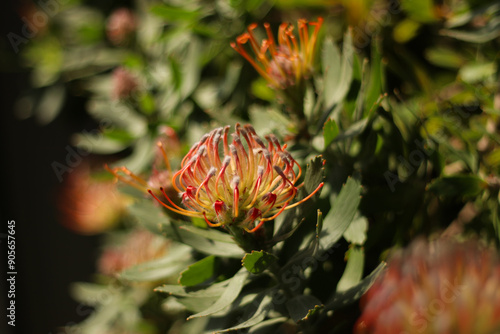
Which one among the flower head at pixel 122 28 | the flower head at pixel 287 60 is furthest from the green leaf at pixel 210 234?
the flower head at pixel 122 28

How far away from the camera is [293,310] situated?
50 cm

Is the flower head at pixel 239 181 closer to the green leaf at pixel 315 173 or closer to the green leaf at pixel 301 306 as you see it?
the green leaf at pixel 315 173

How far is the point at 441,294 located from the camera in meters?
0.35

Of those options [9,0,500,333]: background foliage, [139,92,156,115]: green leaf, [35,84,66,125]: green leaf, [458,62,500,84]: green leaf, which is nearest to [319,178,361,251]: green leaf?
[9,0,500,333]: background foliage

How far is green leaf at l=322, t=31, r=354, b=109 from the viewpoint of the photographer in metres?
0.58

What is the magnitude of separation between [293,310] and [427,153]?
0.92 feet

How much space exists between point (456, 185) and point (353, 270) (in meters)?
0.18

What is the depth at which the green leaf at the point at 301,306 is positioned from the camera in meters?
0.47

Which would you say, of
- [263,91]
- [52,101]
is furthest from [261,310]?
[52,101]

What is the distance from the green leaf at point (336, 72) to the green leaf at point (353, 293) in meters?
0.23

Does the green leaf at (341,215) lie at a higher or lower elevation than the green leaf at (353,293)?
higher

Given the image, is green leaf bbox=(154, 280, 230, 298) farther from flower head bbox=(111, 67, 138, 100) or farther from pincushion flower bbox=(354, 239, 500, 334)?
flower head bbox=(111, 67, 138, 100)

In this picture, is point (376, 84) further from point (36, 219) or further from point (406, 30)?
point (36, 219)

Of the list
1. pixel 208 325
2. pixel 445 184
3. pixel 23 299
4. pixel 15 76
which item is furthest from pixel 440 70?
pixel 23 299
